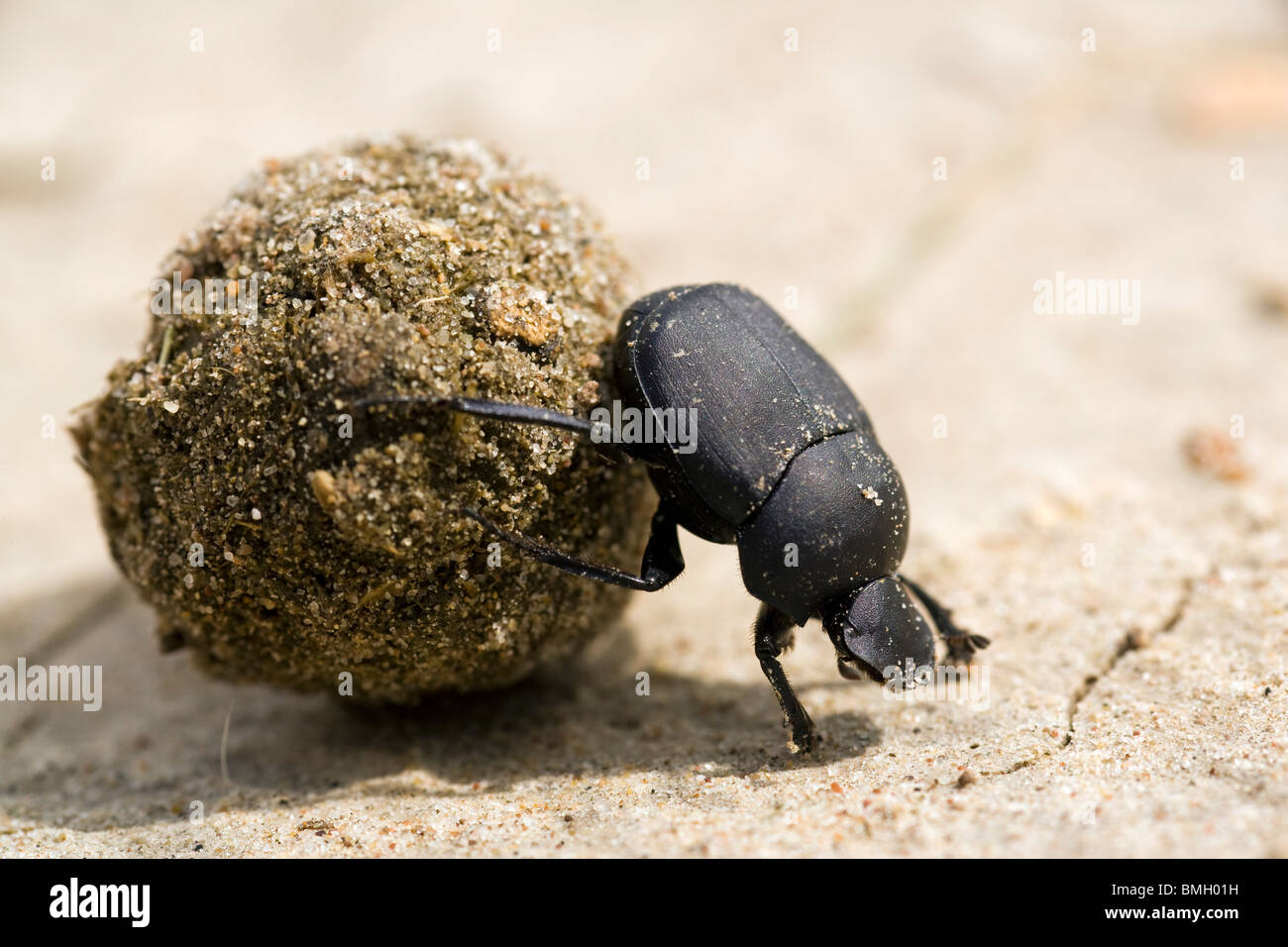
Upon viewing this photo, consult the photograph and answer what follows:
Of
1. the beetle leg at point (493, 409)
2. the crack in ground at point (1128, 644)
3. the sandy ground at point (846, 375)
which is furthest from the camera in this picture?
the crack in ground at point (1128, 644)

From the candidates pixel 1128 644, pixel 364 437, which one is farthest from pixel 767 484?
pixel 1128 644

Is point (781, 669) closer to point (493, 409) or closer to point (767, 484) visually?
point (767, 484)

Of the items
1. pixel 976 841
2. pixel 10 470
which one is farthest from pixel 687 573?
pixel 10 470

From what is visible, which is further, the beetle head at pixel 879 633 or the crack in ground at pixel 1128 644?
the crack in ground at pixel 1128 644

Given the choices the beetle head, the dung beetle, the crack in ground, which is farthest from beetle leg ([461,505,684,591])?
the crack in ground

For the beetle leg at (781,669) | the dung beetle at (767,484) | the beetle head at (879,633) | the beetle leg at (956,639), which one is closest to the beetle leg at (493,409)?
the dung beetle at (767,484)

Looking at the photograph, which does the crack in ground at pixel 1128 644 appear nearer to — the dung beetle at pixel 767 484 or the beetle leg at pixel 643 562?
the dung beetle at pixel 767 484

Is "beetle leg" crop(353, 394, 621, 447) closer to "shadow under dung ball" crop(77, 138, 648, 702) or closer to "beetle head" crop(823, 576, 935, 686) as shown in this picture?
"shadow under dung ball" crop(77, 138, 648, 702)
